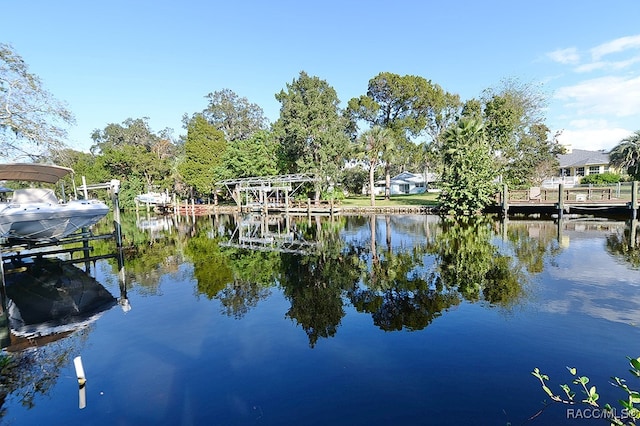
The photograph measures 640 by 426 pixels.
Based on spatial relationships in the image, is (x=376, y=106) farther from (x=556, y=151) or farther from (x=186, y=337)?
(x=186, y=337)

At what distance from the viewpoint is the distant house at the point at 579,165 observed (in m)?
46.1

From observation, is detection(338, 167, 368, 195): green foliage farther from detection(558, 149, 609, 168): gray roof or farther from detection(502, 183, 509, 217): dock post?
detection(558, 149, 609, 168): gray roof

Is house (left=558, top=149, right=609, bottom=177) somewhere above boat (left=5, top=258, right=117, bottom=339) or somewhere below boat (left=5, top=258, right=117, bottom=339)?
above

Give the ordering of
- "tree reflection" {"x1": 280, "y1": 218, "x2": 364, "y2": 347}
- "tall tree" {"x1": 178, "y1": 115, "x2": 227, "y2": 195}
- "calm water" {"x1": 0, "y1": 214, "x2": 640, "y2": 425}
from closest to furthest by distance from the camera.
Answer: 1. "calm water" {"x1": 0, "y1": 214, "x2": 640, "y2": 425}
2. "tree reflection" {"x1": 280, "y1": 218, "x2": 364, "y2": 347}
3. "tall tree" {"x1": 178, "y1": 115, "x2": 227, "y2": 195}

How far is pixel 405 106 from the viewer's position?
163 feet

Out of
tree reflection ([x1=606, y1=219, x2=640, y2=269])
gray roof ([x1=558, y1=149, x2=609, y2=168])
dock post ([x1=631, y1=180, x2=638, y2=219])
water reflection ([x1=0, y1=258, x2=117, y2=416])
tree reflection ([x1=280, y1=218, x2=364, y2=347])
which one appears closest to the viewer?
water reflection ([x1=0, y1=258, x2=117, y2=416])

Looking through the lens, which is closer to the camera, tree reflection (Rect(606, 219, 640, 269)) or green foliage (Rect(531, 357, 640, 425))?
green foliage (Rect(531, 357, 640, 425))

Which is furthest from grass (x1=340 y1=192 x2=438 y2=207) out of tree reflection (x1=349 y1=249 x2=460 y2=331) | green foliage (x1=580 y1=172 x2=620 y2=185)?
tree reflection (x1=349 y1=249 x2=460 y2=331)

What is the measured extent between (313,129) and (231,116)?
33.6m

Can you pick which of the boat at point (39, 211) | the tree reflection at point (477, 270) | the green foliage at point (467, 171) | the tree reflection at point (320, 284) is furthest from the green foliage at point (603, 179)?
the boat at point (39, 211)

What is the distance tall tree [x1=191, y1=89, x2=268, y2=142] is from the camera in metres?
64.4

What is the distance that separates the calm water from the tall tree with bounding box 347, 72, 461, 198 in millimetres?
36580

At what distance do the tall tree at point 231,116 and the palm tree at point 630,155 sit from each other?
51.9 meters

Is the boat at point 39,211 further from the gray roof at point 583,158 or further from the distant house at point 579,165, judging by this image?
the gray roof at point 583,158
